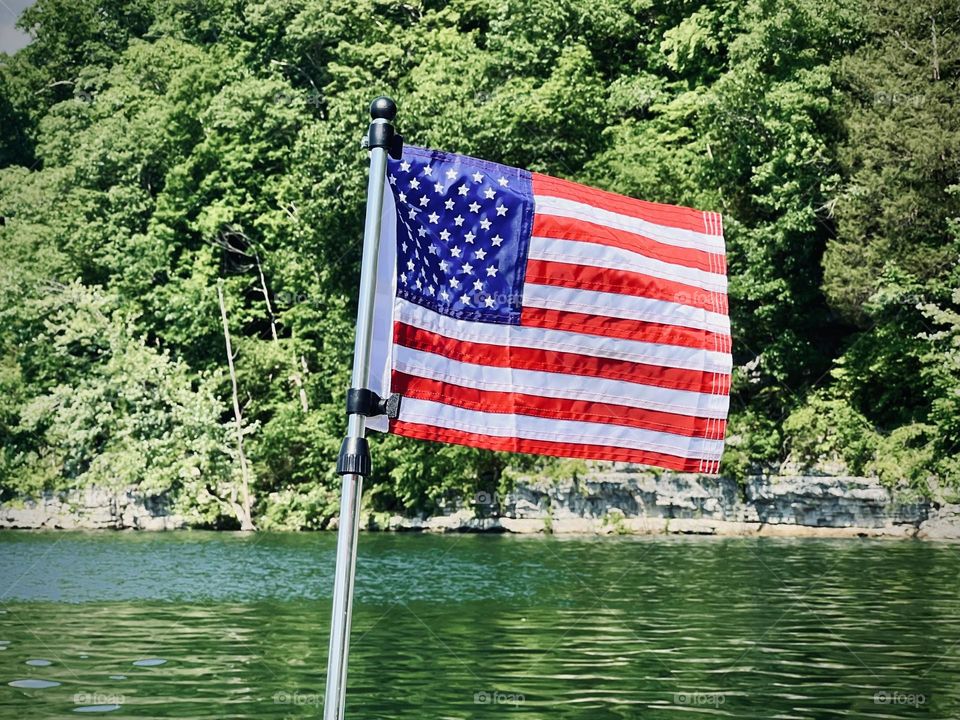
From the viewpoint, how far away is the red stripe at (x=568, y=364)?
24.9 feet

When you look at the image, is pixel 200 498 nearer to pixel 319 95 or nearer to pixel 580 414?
pixel 319 95

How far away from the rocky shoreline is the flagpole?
34.2m

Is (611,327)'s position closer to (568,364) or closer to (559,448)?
(568,364)

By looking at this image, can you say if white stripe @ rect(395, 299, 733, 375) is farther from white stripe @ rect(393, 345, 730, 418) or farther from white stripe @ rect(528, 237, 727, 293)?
white stripe @ rect(528, 237, 727, 293)

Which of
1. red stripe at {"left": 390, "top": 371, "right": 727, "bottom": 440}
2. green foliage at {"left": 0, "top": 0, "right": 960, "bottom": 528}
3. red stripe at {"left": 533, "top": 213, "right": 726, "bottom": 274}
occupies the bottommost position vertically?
red stripe at {"left": 390, "top": 371, "right": 727, "bottom": 440}

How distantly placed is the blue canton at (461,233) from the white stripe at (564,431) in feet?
1.86

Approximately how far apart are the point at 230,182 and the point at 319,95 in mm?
5353

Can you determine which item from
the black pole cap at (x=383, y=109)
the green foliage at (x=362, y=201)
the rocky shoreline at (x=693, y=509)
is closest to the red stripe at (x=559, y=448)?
the black pole cap at (x=383, y=109)

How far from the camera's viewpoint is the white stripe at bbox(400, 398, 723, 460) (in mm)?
7574

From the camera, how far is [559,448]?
775cm

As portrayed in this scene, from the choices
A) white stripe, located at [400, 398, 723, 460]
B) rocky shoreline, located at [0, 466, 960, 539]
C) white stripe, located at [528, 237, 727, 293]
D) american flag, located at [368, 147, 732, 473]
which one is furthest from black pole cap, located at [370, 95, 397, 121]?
rocky shoreline, located at [0, 466, 960, 539]

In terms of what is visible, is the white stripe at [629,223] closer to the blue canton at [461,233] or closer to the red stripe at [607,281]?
the blue canton at [461,233]

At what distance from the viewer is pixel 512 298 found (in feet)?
25.5

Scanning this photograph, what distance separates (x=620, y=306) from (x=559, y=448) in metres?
0.92
